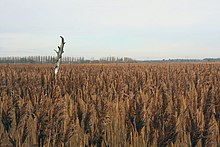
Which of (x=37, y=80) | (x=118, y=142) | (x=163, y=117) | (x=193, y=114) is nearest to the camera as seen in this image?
(x=193, y=114)

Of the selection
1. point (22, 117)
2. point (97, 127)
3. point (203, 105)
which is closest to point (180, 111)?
point (203, 105)

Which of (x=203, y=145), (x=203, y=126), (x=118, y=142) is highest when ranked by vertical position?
(x=203, y=126)

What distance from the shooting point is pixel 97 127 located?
2766mm

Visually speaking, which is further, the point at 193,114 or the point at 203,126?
the point at 193,114

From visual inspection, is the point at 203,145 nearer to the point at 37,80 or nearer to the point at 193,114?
the point at 193,114

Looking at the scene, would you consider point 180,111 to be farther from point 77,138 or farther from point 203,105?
point 77,138

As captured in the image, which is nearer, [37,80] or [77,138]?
[77,138]

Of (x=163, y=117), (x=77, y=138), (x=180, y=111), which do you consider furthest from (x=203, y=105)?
(x=77, y=138)

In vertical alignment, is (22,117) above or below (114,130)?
above

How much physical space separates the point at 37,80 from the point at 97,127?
4367mm

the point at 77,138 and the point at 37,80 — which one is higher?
the point at 37,80

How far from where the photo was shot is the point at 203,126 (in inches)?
95.5

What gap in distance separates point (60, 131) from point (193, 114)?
1295 mm

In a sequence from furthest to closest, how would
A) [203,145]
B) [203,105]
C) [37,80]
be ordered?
[37,80] < [203,105] < [203,145]
